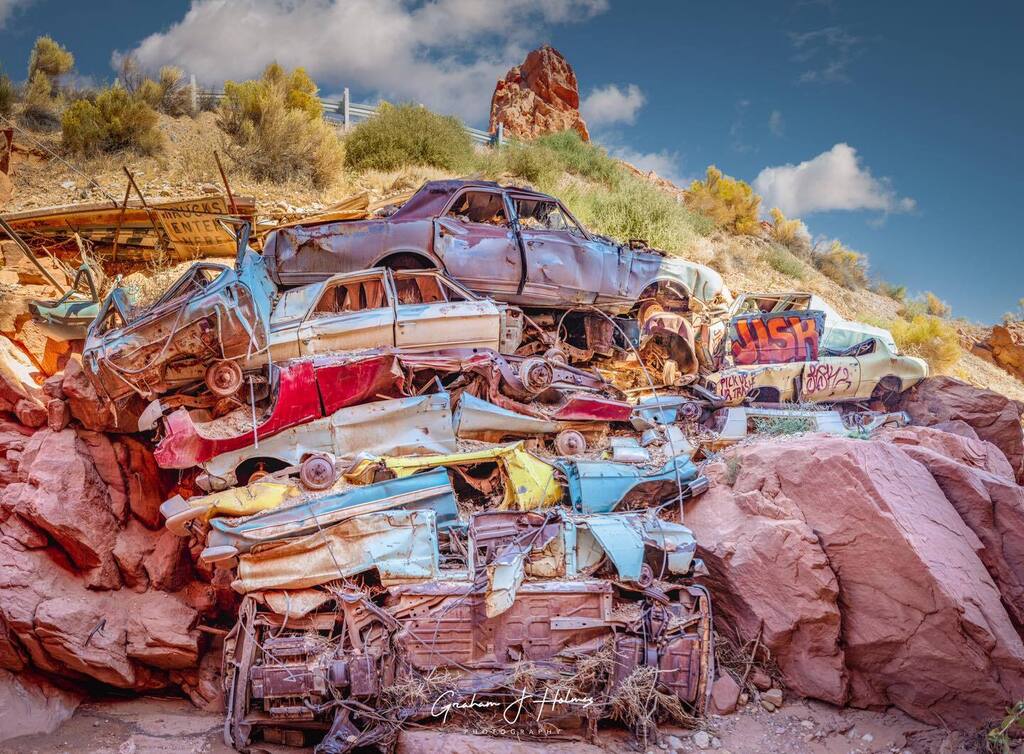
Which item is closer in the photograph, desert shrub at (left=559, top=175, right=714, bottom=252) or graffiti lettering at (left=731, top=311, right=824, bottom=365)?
graffiti lettering at (left=731, top=311, right=824, bottom=365)

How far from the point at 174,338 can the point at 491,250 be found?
378cm

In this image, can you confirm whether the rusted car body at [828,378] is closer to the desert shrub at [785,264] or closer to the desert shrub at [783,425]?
the desert shrub at [783,425]

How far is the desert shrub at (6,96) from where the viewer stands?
1352cm

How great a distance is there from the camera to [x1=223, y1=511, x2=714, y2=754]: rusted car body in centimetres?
437

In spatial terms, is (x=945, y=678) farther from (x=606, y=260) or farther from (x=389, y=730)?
(x=606, y=260)

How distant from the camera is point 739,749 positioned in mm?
4281

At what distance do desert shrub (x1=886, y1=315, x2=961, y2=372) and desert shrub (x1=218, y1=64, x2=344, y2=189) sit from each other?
1304 cm

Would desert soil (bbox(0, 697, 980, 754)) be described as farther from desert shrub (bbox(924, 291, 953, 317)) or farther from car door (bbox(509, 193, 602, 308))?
desert shrub (bbox(924, 291, 953, 317))

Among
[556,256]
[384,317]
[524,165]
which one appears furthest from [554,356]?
[524,165]

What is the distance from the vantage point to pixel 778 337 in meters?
8.48

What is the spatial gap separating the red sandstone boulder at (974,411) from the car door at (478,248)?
5701 millimetres

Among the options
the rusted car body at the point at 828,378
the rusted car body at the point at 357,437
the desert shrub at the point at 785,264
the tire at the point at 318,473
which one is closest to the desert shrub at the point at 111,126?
the rusted car body at the point at 357,437

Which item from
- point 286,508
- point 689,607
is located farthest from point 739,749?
point 286,508
